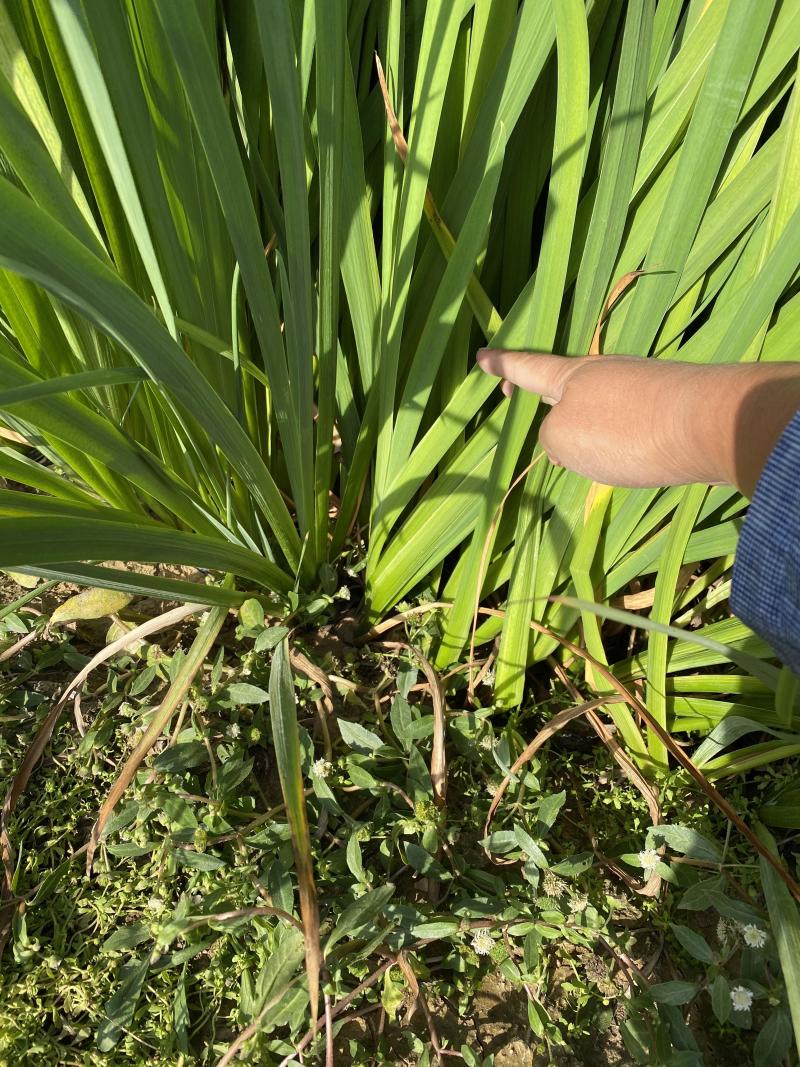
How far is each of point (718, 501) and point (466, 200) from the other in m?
0.47

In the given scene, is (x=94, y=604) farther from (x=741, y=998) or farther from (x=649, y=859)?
(x=741, y=998)

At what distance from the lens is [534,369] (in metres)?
0.70

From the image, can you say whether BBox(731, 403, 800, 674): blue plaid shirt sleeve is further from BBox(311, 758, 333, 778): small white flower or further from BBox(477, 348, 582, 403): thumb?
BBox(311, 758, 333, 778): small white flower

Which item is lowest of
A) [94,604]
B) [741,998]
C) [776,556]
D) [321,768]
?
[741,998]

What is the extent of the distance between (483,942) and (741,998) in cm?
29

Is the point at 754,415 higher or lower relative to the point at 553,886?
higher

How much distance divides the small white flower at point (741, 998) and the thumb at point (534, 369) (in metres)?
0.70

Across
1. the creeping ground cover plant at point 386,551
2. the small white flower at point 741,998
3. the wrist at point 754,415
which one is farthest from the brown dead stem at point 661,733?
the wrist at point 754,415

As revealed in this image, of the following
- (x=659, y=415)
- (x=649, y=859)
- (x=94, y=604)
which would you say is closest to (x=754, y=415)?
(x=659, y=415)

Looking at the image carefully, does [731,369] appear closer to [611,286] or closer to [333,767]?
Answer: [611,286]

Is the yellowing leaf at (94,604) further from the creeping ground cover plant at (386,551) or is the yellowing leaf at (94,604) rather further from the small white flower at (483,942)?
the small white flower at (483,942)

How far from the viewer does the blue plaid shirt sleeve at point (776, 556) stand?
1.55 feet

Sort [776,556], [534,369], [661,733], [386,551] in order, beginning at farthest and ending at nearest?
[386,551], [661,733], [534,369], [776,556]

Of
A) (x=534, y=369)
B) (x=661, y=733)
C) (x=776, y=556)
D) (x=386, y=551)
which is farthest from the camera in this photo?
(x=386, y=551)
